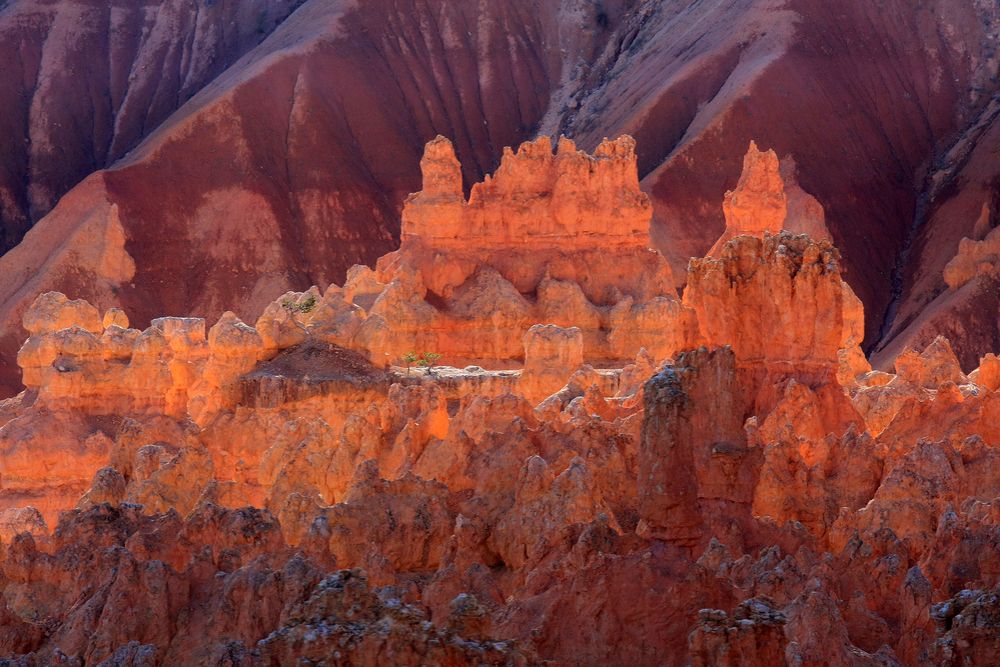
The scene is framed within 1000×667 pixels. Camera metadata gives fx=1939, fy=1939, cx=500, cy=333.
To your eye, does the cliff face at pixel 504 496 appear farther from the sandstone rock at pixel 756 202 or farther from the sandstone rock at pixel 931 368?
the sandstone rock at pixel 756 202

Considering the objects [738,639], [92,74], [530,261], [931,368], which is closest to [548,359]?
[931,368]

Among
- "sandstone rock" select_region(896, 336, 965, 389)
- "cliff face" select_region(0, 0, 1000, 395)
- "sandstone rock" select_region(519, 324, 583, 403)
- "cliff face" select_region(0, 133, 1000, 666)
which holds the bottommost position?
"cliff face" select_region(0, 133, 1000, 666)

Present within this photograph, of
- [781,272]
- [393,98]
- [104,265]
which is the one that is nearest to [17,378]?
[104,265]

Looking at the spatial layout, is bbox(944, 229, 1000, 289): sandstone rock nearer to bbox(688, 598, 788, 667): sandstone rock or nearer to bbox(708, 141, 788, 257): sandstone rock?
bbox(708, 141, 788, 257): sandstone rock

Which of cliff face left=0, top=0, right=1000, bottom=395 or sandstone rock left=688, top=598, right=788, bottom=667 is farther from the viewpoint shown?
cliff face left=0, top=0, right=1000, bottom=395

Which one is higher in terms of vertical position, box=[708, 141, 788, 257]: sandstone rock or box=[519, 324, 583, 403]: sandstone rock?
box=[708, 141, 788, 257]: sandstone rock

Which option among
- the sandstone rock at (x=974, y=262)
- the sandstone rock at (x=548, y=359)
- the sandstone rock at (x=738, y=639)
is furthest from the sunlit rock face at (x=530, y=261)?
the sandstone rock at (x=738, y=639)

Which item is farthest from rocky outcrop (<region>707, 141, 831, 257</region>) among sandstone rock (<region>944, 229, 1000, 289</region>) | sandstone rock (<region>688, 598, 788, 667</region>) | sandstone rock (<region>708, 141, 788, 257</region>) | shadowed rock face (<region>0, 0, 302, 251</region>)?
shadowed rock face (<region>0, 0, 302, 251</region>)

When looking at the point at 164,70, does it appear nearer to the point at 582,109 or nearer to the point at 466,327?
the point at 582,109
